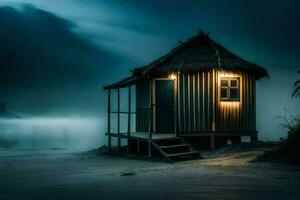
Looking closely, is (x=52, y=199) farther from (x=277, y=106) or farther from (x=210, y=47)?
(x=277, y=106)

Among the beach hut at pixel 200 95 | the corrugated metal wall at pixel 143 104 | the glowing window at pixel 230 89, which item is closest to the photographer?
the beach hut at pixel 200 95

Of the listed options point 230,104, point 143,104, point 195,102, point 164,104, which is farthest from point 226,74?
point 143,104

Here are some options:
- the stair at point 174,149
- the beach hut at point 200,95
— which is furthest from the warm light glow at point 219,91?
the stair at point 174,149

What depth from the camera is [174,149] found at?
19.9 meters

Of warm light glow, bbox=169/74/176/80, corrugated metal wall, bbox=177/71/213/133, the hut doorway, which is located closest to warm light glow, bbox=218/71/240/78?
corrugated metal wall, bbox=177/71/213/133

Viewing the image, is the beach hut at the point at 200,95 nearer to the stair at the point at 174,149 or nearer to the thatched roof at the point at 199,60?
the thatched roof at the point at 199,60

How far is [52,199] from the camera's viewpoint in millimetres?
9312

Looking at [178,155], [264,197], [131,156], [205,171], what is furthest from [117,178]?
[131,156]

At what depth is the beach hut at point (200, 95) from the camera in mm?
21078

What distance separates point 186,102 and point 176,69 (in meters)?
1.84

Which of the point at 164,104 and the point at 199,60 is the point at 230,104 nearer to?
the point at 199,60

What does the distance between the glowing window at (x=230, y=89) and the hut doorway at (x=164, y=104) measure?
8.15 feet

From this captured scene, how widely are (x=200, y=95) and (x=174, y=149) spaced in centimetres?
317

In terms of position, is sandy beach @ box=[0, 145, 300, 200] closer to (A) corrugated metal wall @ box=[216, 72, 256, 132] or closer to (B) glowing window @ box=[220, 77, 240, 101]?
(A) corrugated metal wall @ box=[216, 72, 256, 132]
